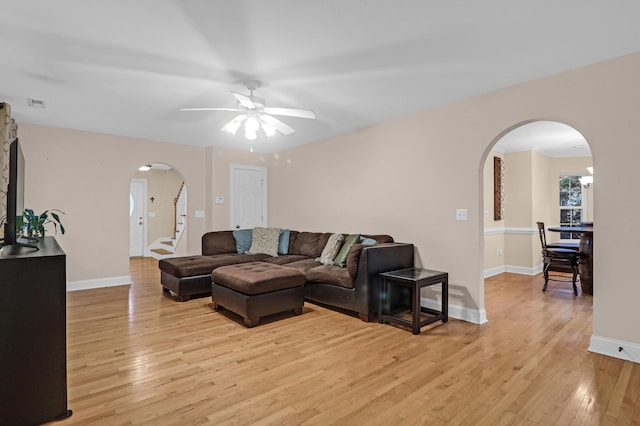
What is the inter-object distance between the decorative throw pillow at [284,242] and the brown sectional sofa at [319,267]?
0.24ft

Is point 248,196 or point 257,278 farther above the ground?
point 248,196

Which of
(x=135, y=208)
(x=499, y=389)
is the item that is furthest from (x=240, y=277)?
(x=135, y=208)

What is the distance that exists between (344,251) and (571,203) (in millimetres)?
6043

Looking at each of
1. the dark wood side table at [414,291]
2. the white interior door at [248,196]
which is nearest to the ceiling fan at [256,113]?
the dark wood side table at [414,291]

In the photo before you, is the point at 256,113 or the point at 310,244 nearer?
the point at 256,113

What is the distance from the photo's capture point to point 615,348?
108 inches

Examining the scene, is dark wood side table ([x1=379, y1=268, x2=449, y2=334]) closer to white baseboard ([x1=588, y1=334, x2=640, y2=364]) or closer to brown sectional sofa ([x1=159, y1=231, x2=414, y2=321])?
brown sectional sofa ([x1=159, y1=231, x2=414, y2=321])

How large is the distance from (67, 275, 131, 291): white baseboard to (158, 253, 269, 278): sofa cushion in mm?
1165

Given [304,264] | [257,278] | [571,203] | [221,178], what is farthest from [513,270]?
[221,178]

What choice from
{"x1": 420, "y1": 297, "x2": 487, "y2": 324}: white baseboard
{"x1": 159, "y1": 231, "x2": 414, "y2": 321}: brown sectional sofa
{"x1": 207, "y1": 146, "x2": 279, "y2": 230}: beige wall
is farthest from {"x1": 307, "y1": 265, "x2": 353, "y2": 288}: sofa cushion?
{"x1": 207, "y1": 146, "x2": 279, "y2": 230}: beige wall

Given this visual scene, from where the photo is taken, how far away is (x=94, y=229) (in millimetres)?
5309

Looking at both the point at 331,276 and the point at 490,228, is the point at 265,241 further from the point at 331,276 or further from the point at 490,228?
the point at 490,228

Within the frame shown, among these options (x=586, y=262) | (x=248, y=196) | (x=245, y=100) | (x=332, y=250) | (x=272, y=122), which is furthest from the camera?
(x=248, y=196)

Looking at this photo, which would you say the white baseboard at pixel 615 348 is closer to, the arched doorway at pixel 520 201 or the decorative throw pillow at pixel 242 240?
the arched doorway at pixel 520 201
